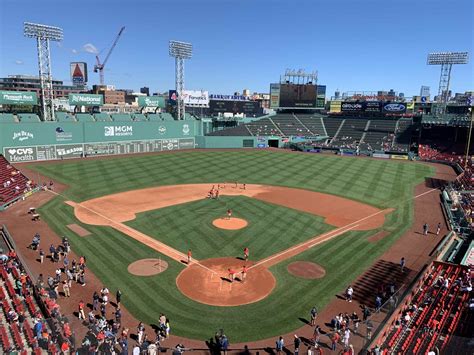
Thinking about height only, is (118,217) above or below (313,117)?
below

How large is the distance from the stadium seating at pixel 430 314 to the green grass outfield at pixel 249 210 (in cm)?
415

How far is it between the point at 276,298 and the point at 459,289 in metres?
11.0

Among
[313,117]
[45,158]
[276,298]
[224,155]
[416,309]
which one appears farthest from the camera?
[313,117]

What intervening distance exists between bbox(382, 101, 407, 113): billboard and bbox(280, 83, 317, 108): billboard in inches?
748

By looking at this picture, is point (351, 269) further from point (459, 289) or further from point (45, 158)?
point (45, 158)

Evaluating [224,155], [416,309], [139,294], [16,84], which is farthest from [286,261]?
[16,84]

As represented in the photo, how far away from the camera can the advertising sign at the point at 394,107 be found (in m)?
95.3

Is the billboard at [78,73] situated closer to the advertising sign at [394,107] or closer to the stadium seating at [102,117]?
the stadium seating at [102,117]

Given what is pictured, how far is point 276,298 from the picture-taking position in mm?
21844

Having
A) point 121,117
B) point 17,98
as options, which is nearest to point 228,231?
point 17,98

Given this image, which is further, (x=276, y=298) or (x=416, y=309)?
(x=276, y=298)

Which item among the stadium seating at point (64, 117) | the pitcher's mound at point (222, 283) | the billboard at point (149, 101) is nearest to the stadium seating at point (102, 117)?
the stadium seating at point (64, 117)

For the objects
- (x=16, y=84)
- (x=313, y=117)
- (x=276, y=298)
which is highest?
(x=16, y=84)

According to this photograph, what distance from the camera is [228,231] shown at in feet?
105
